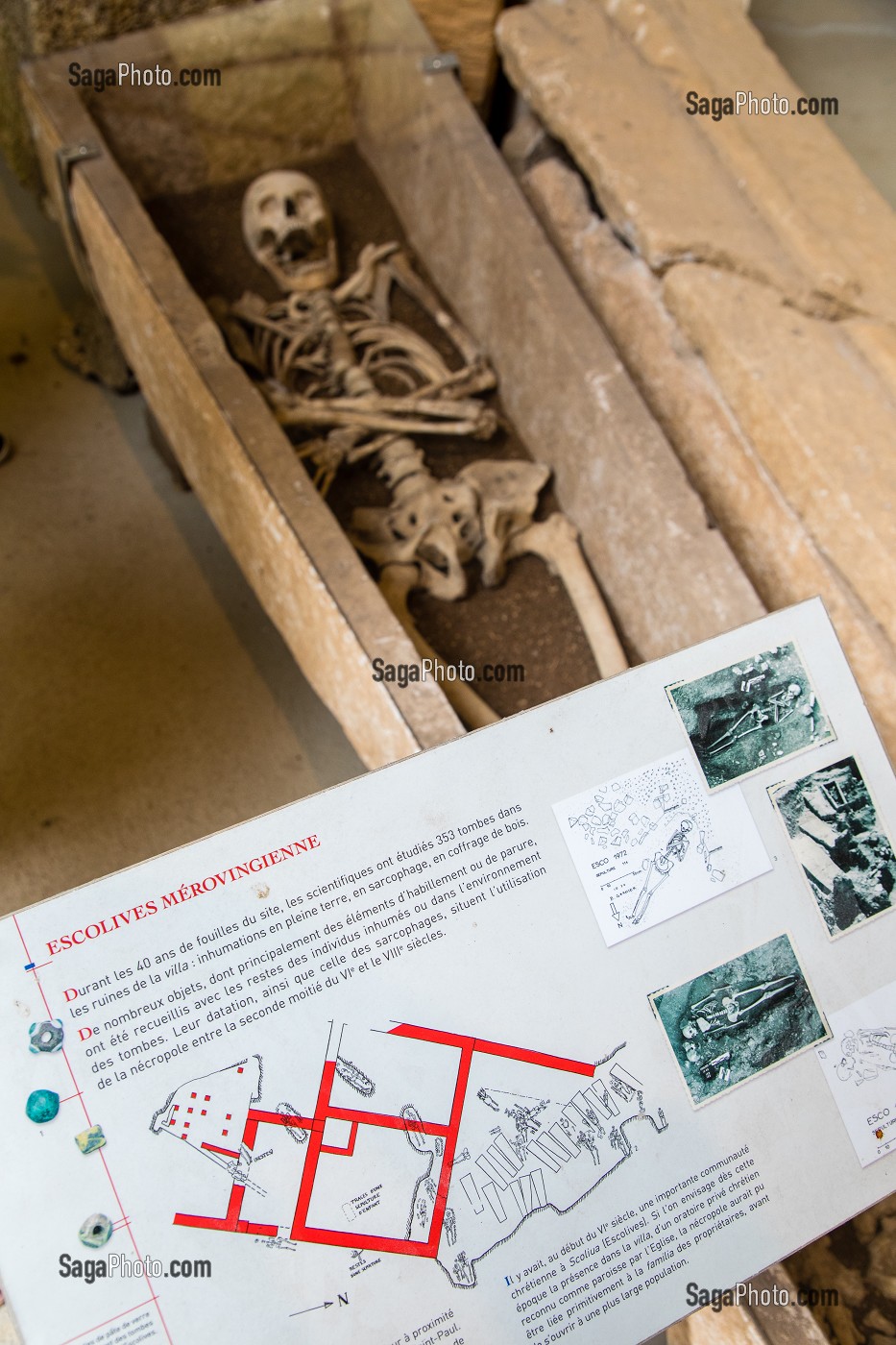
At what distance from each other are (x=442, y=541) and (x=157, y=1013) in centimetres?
212

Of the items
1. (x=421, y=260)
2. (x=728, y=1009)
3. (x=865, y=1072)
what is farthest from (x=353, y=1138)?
(x=421, y=260)

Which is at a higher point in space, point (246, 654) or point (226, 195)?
point (226, 195)

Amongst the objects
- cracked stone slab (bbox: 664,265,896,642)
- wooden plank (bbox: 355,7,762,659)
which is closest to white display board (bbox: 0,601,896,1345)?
cracked stone slab (bbox: 664,265,896,642)

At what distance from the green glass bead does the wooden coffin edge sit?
4.39ft

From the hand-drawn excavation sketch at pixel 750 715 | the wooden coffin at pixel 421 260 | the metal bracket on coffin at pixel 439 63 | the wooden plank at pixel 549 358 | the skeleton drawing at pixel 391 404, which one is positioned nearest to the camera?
the hand-drawn excavation sketch at pixel 750 715

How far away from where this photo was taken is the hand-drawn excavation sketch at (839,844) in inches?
70.2

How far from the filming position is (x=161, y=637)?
12.1 ft

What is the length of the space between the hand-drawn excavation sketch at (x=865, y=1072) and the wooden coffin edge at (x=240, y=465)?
3.82 ft

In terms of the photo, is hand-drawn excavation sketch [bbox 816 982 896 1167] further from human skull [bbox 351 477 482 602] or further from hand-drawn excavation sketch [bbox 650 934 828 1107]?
human skull [bbox 351 477 482 602]

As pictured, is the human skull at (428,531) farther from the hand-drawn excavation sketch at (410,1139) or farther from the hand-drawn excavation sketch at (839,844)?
the hand-drawn excavation sketch at (410,1139)

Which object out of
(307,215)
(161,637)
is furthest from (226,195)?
(161,637)

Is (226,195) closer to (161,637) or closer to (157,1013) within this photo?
(161,637)

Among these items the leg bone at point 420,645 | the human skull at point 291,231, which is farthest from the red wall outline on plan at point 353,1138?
the human skull at point 291,231

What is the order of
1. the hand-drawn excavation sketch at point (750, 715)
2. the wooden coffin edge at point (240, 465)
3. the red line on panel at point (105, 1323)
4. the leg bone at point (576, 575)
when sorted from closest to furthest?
1. the red line on panel at point (105, 1323)
2. the hand-drawn excavation sketch at point (750, 715)
3. the wooden coffin edge at point (240, 465)
4. the leg bone at point (576, 575)
